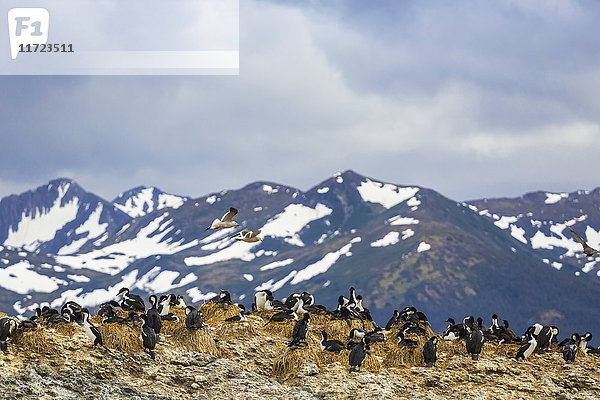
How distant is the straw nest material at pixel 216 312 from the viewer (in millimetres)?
35062

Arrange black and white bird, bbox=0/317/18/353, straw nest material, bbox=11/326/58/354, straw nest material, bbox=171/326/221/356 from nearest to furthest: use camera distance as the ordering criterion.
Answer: black and white bird, bbox=0/317/18/353 → straw nest material, bbox=11/326/58/354 → straw nest material, bbox=171/326/221/356

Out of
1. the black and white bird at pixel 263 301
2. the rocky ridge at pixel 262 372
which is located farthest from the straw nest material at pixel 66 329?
the black and white bird at pixel 263 301

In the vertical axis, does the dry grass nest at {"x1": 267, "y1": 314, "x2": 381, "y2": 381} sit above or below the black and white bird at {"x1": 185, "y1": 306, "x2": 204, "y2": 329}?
below

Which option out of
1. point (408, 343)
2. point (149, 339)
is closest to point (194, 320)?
point (149, 339)

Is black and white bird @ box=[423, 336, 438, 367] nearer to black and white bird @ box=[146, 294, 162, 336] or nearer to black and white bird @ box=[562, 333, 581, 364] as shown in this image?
black and white bird @ box=[562, 333, 581, 364]

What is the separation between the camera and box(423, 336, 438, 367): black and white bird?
32062mm

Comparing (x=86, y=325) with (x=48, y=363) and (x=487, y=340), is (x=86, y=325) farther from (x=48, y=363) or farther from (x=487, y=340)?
Result: (x=487, y=340)

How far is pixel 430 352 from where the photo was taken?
32125mm

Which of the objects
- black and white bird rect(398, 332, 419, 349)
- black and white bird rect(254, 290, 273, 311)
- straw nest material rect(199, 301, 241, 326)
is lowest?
black and white bird rect(398, 332, 419, 349)

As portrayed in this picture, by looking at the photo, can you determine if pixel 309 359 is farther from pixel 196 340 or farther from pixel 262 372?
pixel 196 340

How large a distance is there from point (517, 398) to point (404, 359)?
198 inches

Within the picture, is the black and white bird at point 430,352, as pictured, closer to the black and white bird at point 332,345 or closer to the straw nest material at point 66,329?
the black and white bird at point 332,345

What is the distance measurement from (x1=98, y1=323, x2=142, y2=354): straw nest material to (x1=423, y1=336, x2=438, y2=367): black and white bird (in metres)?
12.3

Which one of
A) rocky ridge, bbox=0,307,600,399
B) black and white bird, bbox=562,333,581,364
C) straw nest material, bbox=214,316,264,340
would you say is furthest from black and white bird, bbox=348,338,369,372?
black and white bird, bbox=562,333,581,364
